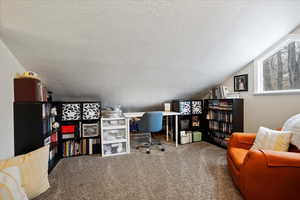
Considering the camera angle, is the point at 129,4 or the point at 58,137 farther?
the point at 58,137

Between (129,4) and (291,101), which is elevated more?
(129,4)

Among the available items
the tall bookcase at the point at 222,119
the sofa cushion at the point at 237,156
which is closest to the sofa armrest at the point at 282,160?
Result: the sofa cushion at the point at 237,156

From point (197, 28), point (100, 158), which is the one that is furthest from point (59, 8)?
point (100, 158)

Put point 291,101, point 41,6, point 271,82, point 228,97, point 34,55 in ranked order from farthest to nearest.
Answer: point 228,97
point 271,82
point 291,101
point 34,55
point 41,6

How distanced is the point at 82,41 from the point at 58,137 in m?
1.80

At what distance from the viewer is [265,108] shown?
2.45 metres

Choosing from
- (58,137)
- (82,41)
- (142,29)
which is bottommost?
(58,137)

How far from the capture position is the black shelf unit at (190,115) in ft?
10.7

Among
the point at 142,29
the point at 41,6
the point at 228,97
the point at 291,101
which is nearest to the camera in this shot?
the point at 41,6

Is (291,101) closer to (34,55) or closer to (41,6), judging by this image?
(41,6)

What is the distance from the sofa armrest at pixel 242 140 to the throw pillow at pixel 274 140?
0.18 m

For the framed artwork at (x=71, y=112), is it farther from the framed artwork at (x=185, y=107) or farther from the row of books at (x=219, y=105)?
the row of books at (x=219, y=105)

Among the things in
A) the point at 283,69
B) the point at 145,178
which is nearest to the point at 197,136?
the point at 145,178

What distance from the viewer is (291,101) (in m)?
2.09
